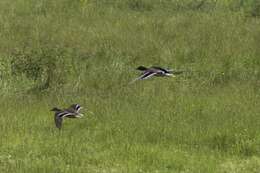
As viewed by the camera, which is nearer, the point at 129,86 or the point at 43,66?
the point at 129,86

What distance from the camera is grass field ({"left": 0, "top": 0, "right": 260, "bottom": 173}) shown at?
19.3 ft

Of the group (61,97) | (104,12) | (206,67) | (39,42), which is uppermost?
(104,12)

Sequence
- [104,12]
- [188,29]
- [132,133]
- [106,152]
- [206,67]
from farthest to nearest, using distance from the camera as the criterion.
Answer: [104,12] → [188,29] → [206,67] → [132,133] → [106,152]

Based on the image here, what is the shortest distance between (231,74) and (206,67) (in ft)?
2.09

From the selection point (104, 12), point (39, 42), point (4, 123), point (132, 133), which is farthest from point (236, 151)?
point (104, 12)

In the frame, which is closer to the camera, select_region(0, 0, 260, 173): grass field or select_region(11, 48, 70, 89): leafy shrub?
select_region(0, 0, 260, 173): grass field

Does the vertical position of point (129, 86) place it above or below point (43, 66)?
below

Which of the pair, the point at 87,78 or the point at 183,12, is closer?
the point at 87,78

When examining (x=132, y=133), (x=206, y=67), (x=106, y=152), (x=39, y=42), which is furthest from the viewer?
(x=39, y=42)

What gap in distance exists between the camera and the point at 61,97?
806cm

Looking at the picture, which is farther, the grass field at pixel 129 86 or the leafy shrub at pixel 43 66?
the leafy shrub at pixel 43 66

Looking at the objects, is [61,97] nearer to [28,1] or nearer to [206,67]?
[206,67]

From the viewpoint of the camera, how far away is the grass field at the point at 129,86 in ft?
19.3

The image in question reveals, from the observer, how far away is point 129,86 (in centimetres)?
853
